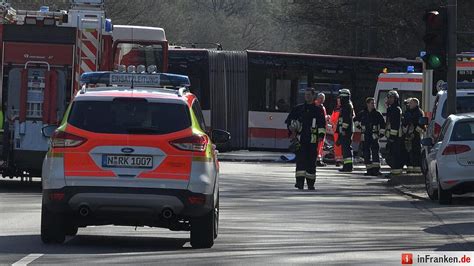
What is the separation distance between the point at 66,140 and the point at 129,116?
68cm

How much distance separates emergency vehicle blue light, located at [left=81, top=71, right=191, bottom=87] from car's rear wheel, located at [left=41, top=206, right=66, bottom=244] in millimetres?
1741

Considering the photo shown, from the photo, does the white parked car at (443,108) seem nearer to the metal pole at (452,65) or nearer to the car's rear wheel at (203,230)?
the metal pole at (452,65)

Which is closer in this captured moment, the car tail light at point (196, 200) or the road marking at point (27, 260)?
the road marking at point (27, 260)

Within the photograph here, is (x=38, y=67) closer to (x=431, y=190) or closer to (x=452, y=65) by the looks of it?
(x=431, y=190)

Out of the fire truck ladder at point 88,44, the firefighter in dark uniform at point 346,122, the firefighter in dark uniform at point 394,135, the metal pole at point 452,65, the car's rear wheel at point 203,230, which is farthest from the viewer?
the firefighter in dark uniform at point 346,122

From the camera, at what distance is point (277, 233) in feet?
51.6

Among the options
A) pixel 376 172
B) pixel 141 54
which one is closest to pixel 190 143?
pixel 141 54

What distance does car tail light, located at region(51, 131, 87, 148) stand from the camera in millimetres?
13383

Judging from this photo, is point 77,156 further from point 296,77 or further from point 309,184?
point 296,77

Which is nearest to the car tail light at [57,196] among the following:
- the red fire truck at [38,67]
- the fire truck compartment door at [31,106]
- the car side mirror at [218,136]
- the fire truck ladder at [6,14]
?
the car side mirror at [218,136]

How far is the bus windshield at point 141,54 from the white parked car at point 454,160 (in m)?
7.45

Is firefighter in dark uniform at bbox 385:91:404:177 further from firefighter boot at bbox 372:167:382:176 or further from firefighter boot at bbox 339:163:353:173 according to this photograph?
firefighter boot at bbox 339:163:353:173

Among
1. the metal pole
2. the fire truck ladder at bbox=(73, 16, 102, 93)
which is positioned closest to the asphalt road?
the metal pole

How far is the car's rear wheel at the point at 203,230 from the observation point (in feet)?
44.9
